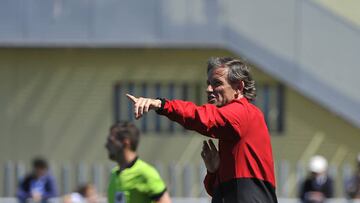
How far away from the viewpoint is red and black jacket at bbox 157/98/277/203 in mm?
5535

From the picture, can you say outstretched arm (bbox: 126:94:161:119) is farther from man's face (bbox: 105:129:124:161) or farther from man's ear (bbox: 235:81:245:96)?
man's face (bbox: 105:129:124:161)

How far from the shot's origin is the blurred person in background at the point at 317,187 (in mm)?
13914

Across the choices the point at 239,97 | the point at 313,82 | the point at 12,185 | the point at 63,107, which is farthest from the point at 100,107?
the point at 239,97

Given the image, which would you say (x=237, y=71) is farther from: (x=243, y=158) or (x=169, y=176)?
(x=169, y=176)

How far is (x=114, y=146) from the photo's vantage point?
8344 mm

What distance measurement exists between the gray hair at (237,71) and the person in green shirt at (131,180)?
2.30 m

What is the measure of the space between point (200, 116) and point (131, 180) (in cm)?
276

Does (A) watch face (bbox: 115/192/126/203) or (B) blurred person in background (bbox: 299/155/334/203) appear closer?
(A) watch face (bbox: 115/192/126/203)

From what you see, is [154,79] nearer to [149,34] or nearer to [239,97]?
[149,34]

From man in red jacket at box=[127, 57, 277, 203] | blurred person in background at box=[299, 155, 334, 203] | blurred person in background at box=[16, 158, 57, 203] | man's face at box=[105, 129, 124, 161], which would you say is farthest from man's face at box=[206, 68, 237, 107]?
blurred person in background at box=[16, 158, 57, 203]

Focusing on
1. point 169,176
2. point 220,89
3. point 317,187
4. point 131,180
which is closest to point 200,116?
point 220,89

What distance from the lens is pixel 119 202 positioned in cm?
797

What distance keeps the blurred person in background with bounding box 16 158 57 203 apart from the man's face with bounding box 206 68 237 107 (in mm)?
8976

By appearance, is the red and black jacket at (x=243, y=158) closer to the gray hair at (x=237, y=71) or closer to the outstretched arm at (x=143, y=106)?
the gray hair at (x=237, y=71)
